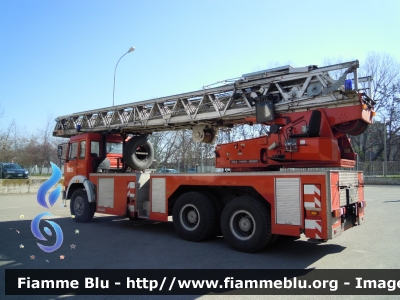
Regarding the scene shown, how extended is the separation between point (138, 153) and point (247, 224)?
5.98 metres

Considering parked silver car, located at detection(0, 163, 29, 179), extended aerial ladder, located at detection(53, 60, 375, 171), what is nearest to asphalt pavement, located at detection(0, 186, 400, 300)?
extended aerial ladder, located at detection(53, 60, 375, 171)

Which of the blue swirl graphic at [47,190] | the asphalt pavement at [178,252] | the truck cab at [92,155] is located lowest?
the asphalt pavement at [178,252]

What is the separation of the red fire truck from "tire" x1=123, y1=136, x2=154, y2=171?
116cm

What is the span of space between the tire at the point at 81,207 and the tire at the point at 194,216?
12.6ft

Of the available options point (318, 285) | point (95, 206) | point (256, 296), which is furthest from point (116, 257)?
point (95, 206)

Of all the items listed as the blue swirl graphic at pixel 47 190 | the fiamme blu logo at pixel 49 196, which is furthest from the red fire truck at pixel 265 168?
the blue swirl graphic at pixel 47 190

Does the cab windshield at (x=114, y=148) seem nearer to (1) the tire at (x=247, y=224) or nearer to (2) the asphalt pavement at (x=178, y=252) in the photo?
(2) the asphalt pavement at (x=178, y=252)

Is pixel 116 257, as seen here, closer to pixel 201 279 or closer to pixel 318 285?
pixel 201 279

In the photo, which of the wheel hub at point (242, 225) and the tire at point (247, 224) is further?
the wheel hub at point (242, 225)

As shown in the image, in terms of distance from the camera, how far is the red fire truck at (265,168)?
6.29m

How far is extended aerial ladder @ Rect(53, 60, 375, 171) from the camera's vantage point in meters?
6.64

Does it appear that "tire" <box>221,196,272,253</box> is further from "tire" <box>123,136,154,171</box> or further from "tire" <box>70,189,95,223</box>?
"tire" <box>70,189,95,223</box>

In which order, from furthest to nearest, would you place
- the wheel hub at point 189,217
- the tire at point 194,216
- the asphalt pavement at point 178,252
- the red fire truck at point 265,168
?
the wheel hub at point 189,217
the tire at point 194,216
the red fire truck at point 265,168
the asphalt pavement at point 178,252

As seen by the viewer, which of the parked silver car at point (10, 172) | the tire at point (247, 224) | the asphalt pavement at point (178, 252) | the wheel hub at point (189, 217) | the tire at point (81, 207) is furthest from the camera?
the parked silver car at point (10, 172)
